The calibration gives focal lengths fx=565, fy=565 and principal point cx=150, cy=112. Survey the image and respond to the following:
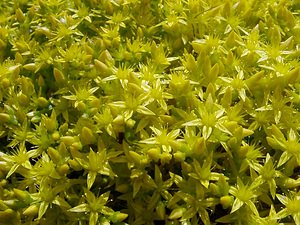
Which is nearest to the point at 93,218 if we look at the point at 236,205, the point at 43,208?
the point at 43,208

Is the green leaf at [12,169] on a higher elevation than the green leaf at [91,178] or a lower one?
lower

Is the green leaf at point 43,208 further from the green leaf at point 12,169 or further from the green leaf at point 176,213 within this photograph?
the green leaf at point 176,213

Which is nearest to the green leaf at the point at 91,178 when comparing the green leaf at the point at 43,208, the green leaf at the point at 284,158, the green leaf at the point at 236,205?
the green leaf at the point at 43,208

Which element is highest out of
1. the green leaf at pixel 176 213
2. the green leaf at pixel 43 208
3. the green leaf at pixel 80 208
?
the green leaf at pixel 176 213

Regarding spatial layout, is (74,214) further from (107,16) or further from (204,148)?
(107,16)

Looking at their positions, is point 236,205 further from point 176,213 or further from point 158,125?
point 158,125

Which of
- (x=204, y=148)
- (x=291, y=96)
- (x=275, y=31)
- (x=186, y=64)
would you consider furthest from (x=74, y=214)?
(x=275, y=31)

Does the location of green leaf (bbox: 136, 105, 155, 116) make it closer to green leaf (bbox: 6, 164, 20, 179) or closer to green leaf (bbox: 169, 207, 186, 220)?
green leaf (bbox: 169, 207, 186, 220)

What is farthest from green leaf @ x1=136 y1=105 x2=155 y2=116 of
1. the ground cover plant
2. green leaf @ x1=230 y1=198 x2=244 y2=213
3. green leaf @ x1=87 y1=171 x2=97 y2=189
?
green leaf @ x1=230 y1=198 x2=244 y2=213

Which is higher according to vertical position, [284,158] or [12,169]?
[284,158]
